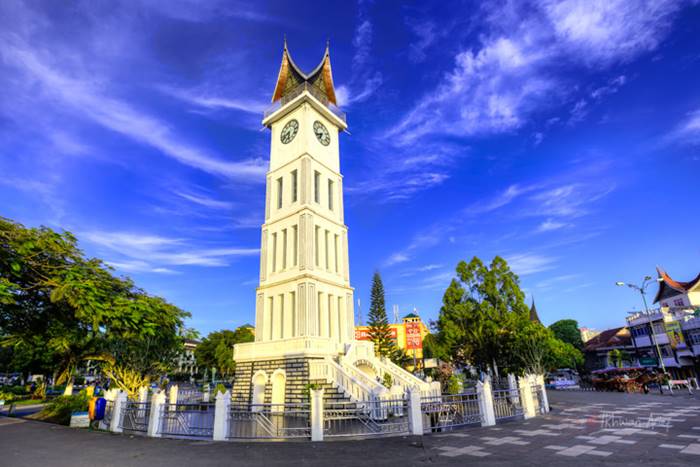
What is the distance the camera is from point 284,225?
28.9 metres

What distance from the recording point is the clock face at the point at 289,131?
3209 centimetres

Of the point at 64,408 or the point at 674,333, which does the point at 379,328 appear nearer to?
the point at 674,333

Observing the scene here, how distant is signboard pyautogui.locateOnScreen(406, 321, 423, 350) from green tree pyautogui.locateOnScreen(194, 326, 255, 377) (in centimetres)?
3068

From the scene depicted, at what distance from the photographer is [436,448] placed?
9430 mm

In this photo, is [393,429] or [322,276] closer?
[393,429]

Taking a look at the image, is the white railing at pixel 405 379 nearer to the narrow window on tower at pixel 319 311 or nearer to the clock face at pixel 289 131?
the narrow window on tower at pixel 319 311

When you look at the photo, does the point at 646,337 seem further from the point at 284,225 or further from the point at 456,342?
the point at 284,225

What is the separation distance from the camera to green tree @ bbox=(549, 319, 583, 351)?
58.1 meters

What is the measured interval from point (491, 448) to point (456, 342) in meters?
22.1

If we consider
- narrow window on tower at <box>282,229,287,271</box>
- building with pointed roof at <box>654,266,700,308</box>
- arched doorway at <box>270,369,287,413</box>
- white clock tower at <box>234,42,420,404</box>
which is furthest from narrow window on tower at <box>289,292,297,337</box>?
building with pointed roof at <box>654,266,700,308</box>

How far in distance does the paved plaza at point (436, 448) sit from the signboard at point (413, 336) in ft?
63.4

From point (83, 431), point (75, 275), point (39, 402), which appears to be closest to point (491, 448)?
point (75, 275)

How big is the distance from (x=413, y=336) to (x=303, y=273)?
13377 mm

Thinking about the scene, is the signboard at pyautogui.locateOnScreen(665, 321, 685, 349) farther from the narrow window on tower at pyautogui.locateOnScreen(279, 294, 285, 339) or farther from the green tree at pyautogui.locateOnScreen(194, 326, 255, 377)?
the green tree at pyautogui.locateOnScreen(194, 326, 255, 377)
